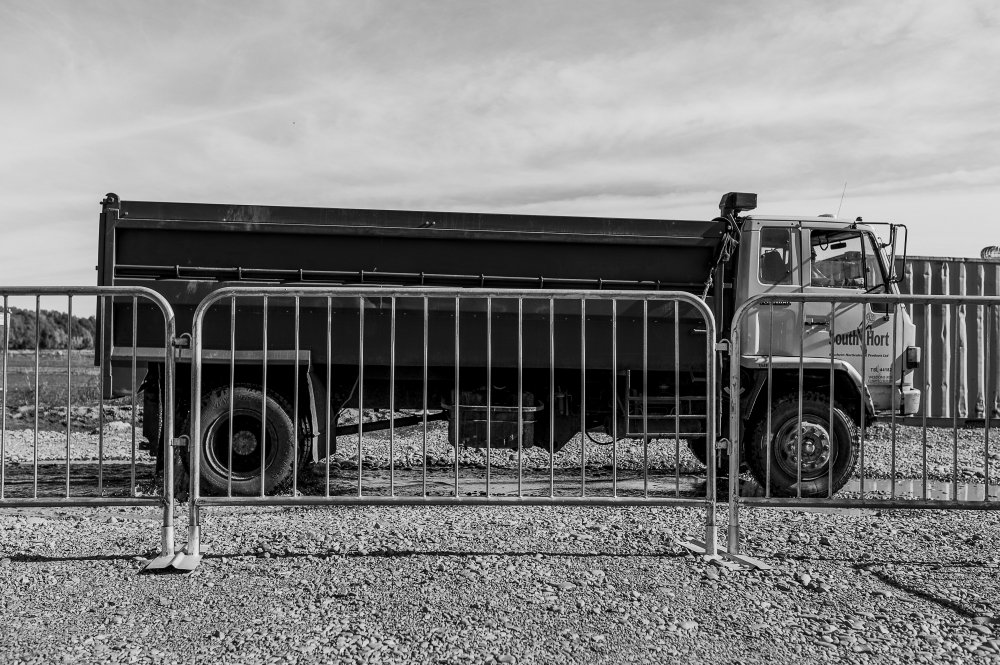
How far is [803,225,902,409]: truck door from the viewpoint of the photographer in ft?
24.6

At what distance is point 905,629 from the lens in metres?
3.65

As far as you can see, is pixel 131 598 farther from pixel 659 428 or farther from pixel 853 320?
pixel 853 320

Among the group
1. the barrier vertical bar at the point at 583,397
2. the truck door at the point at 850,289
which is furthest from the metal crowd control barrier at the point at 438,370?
the truck door at the point at 850,289

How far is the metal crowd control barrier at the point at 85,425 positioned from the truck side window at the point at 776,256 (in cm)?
530

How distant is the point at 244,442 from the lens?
279 inches

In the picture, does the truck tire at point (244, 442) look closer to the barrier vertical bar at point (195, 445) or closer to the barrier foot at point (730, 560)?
the barrier vertical bar at point (195, 445)

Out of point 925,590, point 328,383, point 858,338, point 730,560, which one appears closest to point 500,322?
point 328,383

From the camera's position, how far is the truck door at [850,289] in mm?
7488

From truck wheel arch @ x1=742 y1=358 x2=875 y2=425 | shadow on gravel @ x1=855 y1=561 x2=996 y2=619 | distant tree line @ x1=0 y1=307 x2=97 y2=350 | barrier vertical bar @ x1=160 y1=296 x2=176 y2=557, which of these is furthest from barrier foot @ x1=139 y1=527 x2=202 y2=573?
truck wheel arch @ x1=742 y1=358 x2=875 y2=425

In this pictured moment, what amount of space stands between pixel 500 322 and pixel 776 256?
8.90 ft

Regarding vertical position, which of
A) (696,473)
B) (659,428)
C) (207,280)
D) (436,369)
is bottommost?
(696,473)

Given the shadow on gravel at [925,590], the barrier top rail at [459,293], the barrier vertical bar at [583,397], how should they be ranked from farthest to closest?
the barrier vertical bar at [583,397] → the barrier top rail at [459,293] → the shadow on gravel at [925,590]

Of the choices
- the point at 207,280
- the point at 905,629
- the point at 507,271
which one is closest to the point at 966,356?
the point at 507,271

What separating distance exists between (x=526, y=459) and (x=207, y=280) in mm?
4442
